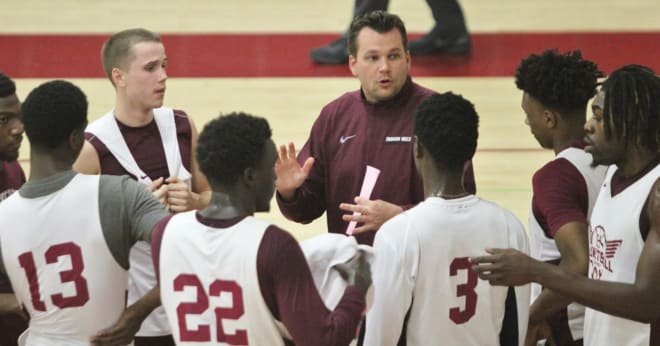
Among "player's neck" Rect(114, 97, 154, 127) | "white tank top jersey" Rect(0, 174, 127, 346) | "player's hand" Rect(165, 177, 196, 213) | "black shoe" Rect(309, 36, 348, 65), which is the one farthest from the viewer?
"black shoe" Rect(309, 36, 348, 65)

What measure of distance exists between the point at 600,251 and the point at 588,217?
30 cm

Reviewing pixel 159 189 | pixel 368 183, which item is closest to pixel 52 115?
pixel 159 189

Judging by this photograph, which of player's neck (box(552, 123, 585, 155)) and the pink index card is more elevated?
player's neck (box(552, 123, 585, 155))

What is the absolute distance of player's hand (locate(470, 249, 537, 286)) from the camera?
3.01 meters

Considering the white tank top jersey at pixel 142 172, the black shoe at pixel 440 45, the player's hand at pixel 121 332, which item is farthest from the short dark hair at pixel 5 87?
the black shoe at pixel 440 45

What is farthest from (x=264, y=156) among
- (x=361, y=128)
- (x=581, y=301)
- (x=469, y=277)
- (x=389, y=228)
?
(x=361, y=128)

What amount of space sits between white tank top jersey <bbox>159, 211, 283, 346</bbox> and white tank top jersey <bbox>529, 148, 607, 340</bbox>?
47.9 inches

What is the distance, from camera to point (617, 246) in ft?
10.7

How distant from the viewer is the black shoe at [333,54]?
8.95 m

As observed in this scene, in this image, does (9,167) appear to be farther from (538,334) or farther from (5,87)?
(538,334)

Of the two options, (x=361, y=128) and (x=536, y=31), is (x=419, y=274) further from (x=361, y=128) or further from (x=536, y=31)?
(x=536, y=31)

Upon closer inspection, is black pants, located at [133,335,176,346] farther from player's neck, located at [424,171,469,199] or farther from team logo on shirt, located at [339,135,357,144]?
player's neck, located at [424,171,469,199]

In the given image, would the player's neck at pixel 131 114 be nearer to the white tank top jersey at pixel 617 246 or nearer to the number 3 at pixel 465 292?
the number 3 at pixel 465 292

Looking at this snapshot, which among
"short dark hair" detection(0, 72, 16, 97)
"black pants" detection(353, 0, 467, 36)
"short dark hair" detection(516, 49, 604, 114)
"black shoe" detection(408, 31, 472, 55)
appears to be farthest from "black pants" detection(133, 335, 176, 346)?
"black shoe" detection(408, 31, 472, 55)
